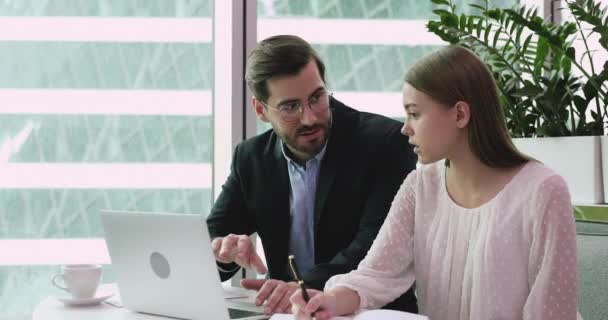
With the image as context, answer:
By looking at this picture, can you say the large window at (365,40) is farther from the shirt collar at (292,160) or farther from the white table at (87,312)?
the white table at (87,312)

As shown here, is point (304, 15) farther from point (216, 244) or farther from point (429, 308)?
point (429, 308)

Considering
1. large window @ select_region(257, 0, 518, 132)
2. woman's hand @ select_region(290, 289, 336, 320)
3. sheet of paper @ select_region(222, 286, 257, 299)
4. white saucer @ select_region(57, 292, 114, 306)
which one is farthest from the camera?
large window @ select_region(257, 0, 518, 132)

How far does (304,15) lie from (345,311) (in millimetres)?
1927

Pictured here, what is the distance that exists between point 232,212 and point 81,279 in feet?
2.14

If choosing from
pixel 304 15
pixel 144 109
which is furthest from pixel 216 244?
pixel 304 15

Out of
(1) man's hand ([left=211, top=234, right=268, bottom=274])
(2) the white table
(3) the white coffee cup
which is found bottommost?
(2) the white table

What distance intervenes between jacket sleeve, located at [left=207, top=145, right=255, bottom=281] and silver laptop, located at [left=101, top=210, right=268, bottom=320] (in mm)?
604

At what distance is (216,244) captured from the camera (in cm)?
219

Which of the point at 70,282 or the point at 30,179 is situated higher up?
the point at 30,179

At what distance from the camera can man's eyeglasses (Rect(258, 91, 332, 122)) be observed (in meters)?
2.34

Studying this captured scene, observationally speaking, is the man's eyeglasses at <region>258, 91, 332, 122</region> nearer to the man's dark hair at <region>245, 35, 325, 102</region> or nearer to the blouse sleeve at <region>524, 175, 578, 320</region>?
the man's dark hair at <region>245, 35, 325, 102</region>

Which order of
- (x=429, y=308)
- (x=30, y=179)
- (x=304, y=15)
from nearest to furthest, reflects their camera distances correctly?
(x=429, y=308) < (x=30, y=179) < (x=304, y=15)

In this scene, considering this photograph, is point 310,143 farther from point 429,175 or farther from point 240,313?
point 240,313

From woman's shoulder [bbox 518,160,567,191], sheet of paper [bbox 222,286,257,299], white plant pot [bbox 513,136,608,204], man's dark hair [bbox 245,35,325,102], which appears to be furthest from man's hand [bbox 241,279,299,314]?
white plant pot [bbox 513,136,608,204]
